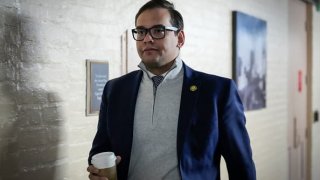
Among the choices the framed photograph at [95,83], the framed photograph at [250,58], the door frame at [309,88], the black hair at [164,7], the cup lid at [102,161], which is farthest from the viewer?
the door frame at [309,88]

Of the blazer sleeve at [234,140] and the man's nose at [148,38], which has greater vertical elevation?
the man's nose at [148,38]

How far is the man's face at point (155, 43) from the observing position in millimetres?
1464

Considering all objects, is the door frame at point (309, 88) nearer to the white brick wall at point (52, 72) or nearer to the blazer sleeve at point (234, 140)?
the white brick wall at point (52, 72)

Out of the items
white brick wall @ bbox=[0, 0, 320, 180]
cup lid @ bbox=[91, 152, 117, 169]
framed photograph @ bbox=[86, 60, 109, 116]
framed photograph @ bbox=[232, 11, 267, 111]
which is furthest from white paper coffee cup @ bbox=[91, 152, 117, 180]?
framed photograph @ bbox=[232, 11, 267, 111]

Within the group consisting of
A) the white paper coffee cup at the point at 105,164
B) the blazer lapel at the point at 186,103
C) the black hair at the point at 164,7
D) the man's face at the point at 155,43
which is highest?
the black hair at the point at 164,7

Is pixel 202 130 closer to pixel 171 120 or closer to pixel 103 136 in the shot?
pixel 171 120

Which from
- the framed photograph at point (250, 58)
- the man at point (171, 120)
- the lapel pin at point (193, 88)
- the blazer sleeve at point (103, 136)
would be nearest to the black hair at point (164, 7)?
the man at point (171, 120)

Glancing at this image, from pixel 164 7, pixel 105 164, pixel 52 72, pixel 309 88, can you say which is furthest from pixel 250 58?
pixel 105 164

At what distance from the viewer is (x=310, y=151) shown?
4.65 meters

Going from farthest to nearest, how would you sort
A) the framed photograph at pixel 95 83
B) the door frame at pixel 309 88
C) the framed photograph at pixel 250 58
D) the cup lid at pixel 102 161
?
the door frame at pixel 309 88
the framed photograph at pixel 250 58
the framed photograph at pixel 95 83
the cup lid at pixel 102 161

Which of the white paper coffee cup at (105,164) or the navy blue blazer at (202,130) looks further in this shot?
the navy blue blazer at (202,130)

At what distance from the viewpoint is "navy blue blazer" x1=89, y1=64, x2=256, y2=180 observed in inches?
55.8

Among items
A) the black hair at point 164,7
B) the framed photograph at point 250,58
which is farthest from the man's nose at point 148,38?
the framed photograph at point 250,58

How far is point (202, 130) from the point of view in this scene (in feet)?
4.69
